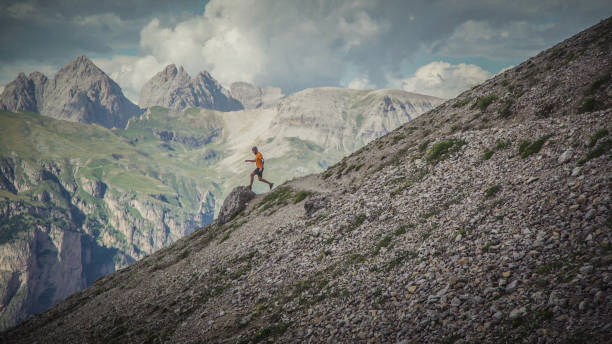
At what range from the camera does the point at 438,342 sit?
9.80 metres

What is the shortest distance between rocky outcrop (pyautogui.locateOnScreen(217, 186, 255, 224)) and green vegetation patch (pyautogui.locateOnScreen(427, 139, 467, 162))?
33.2 metres

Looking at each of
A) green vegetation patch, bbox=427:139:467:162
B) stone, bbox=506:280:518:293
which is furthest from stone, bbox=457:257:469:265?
green vegetation patch, bbox=427:139:467:162

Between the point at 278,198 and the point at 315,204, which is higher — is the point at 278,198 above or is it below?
above

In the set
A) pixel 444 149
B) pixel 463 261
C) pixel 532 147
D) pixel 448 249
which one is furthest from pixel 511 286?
pixel 444 149

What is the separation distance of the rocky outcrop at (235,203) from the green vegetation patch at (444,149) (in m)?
33.2

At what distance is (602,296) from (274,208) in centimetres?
3386

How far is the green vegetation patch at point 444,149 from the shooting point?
2491 cm

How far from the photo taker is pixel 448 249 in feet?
46.6

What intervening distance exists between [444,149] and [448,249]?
541 inches

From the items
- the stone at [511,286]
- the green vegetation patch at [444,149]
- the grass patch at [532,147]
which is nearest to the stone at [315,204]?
the green vegetation patch at [444,149]

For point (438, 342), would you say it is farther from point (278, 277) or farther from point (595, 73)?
→ point (595, 73)

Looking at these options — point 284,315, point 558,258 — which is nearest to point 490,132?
point 558,258

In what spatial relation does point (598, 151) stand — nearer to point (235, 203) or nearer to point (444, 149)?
point (444, 149)

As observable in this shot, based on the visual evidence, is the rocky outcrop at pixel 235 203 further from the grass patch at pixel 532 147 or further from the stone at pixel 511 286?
the stone at pixel 511 286
